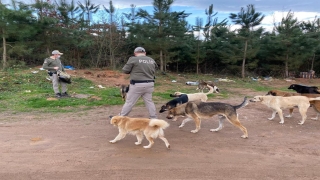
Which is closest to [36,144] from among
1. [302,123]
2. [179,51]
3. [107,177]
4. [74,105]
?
[107,177]

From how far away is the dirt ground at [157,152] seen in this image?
4395mm

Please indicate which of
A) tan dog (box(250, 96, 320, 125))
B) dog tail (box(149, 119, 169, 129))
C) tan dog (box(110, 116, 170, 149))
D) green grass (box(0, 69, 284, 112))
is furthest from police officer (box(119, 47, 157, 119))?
tan dog (box(250, 96, 320, 125))

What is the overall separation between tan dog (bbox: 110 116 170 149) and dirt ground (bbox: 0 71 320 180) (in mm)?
205

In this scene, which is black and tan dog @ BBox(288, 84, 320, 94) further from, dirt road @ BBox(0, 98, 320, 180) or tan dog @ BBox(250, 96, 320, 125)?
dirt road @ BBox(0, 98, 320, 180)

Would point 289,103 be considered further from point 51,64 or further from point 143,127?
point 51,64

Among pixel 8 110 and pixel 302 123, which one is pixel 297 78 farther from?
pixel 8 110

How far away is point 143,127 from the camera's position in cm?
552

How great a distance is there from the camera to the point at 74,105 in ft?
32.1

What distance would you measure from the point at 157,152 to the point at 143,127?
0.58 meters

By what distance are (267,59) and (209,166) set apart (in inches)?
857

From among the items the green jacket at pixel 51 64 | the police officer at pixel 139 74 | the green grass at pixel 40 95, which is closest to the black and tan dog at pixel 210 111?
the police officer at pixel 139 74

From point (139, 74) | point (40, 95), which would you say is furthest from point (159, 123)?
point (40, 95)

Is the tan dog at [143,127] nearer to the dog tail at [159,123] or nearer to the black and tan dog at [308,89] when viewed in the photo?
the dog tail at [159,123]

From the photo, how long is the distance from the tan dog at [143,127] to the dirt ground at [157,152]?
0.67ft
